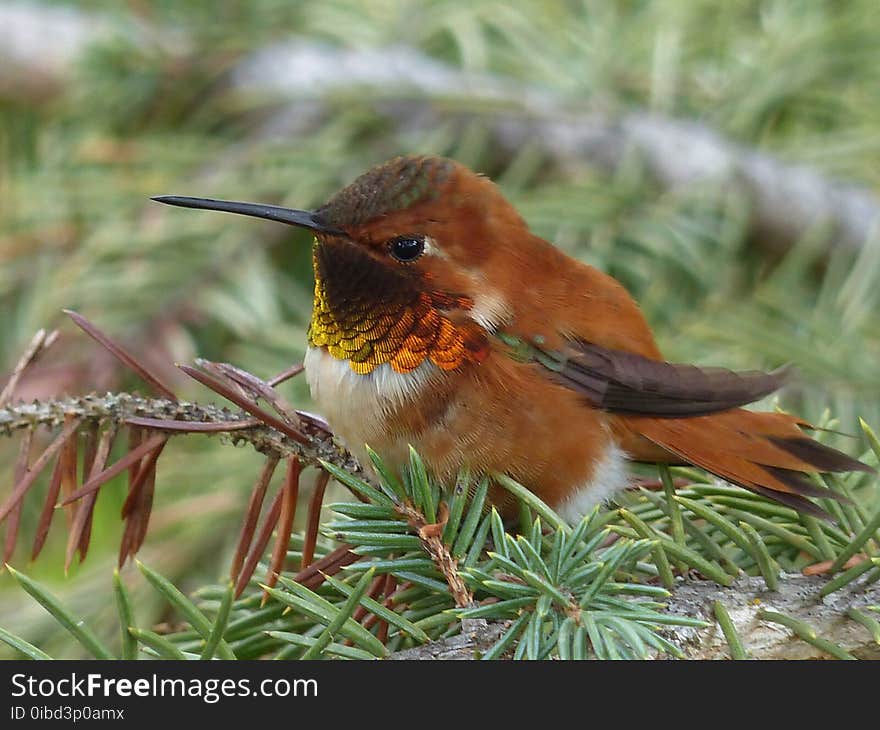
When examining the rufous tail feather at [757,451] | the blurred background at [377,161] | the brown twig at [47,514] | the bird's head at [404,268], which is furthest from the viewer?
the blurred background at [377,161]

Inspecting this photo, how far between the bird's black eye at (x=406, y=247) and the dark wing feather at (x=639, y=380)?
222mm

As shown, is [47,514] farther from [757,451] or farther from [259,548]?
[757,451]

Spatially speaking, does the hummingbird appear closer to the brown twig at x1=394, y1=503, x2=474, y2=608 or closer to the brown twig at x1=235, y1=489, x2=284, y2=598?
the brown twig at x1=235, y1=489, x2=284, y2=598

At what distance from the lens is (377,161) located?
2.54 m

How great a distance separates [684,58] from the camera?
2797 millimetres

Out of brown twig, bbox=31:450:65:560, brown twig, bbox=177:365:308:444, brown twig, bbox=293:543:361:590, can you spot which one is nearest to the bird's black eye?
brown twig, bbox=177:365:308:444

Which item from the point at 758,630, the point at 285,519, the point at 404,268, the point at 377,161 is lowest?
the point at 758,630

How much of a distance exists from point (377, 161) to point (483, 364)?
1085 millimetres

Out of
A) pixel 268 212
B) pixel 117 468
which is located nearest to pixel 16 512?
pixel 117 468

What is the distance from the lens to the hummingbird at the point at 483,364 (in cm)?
154

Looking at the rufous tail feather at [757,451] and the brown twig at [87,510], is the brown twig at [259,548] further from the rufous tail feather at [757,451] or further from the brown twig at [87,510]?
the rufous tail feather at [757,451]

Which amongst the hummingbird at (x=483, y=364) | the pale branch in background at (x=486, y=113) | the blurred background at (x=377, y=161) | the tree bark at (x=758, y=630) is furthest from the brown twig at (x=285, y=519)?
the pale branch in background at (x=486, y=113)

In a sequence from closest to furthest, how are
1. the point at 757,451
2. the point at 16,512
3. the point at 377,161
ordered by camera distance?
the point at 16,512 → the point at 757,451 → the point at 377,161
